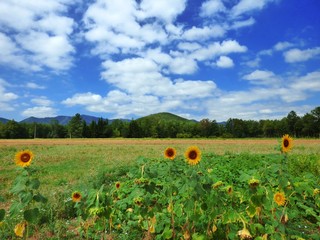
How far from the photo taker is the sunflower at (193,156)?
347cm

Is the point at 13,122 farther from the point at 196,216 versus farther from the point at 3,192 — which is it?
the point at 196,216

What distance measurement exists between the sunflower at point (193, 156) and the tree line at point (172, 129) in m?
92.2

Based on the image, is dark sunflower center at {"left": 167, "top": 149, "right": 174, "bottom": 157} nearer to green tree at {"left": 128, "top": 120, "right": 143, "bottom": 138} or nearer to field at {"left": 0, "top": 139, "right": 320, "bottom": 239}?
field at {"left": 0, "top": 139, "right": 320, "bottom": 239}

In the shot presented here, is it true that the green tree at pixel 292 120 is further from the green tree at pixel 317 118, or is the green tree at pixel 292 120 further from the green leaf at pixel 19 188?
the green leaf at pixel 19 188

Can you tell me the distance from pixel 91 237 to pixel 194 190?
2.48 metres

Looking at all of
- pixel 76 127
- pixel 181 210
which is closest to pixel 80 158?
pixel 181 210

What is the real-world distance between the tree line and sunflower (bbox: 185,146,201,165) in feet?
303

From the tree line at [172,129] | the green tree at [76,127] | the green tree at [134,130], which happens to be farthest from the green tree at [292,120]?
the green tree at [76,127]

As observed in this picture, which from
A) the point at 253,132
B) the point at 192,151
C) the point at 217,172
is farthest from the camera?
the point at 253,132

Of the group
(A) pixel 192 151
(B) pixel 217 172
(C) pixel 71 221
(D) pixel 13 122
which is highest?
(D) pixel 13 122

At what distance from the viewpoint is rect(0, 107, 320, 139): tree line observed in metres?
92.2

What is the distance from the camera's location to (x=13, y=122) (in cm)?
9331

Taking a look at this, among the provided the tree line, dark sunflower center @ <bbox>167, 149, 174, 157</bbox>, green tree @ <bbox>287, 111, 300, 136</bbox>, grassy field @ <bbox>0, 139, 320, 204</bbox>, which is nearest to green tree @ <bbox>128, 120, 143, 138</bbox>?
the tree line

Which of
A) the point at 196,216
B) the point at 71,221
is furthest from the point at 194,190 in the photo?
the point at 71,221
